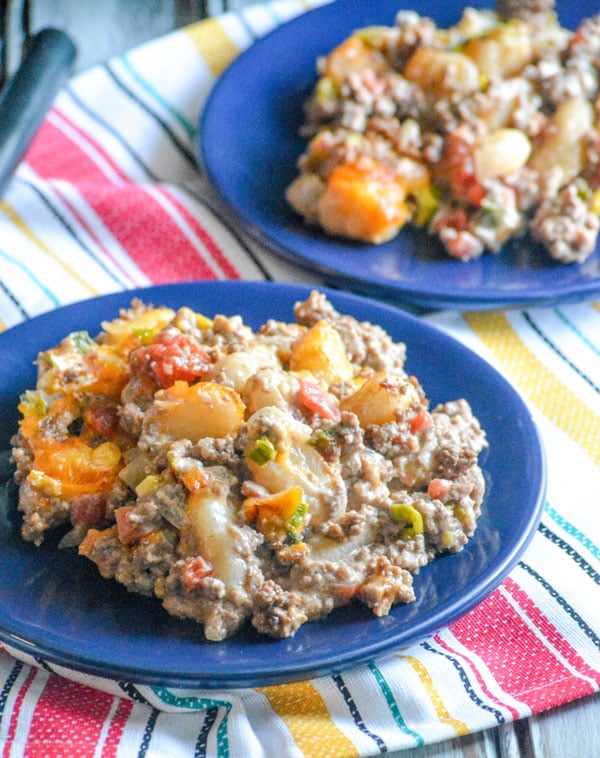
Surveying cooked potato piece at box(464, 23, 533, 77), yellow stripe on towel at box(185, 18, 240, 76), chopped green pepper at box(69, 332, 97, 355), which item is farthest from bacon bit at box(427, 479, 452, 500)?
yellow stripe on towel at box(185, 18, 240, 76)

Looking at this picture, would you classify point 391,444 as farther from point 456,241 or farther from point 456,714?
point 456,241

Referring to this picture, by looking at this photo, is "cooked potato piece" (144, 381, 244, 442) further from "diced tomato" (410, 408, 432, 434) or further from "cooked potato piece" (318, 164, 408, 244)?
"cooked potato piece" (318, 164, 408, 244)

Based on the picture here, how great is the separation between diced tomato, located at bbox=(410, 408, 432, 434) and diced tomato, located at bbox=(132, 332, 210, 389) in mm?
450

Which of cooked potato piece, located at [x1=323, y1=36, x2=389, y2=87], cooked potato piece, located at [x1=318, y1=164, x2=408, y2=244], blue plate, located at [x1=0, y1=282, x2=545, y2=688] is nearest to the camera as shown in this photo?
blue plate, located at [x1=0, y1=282, x2=545, y2=688]

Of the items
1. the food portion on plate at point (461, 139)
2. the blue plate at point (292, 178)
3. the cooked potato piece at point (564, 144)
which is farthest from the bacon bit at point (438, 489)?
the cooked potato piece at point (564, 144)

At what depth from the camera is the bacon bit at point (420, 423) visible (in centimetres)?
225

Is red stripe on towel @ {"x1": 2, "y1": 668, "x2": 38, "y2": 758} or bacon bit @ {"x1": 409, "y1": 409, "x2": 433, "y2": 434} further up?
red stripe on towel @ {"x1": 2, "y1": 668, "x2": 38, "y2": 758}

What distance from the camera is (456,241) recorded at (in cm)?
338

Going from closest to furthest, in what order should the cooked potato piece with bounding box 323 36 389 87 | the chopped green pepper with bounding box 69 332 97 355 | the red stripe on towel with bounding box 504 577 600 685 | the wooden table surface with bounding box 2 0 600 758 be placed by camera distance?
the red stripe on towel with bounding box 504 577 600 685
the chopped green pepper with bounding box 69 332 97 355
the cooked potato piece with bounding box 323 36 389 87
the wooden table surface with bounding box 2 0 600 758

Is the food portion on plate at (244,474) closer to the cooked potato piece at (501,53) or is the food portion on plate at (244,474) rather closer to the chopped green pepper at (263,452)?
the chopped green pepper at (263,452)

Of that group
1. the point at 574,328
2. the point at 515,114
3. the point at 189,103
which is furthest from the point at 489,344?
the point at 189,103

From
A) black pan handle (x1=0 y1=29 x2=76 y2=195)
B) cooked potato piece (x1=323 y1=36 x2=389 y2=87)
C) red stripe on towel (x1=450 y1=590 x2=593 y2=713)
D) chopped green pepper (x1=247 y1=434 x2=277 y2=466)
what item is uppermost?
black pan handle (x1=0 y1=29 x2=76 y2=195)

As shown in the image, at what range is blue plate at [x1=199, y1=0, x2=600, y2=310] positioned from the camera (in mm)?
3225

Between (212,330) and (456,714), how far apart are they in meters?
1.01
